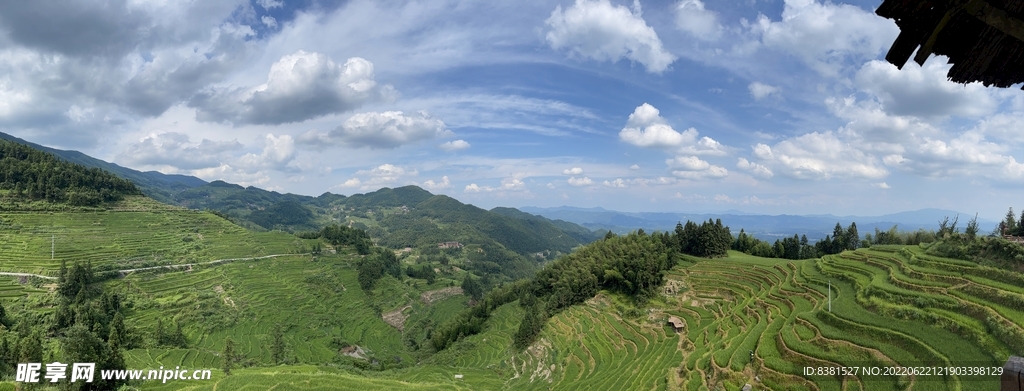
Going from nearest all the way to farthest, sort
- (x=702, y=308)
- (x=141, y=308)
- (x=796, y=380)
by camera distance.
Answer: (x=796, y=380) → (x=702, y=308) → (x=141, y=308)

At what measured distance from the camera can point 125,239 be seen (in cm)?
6088

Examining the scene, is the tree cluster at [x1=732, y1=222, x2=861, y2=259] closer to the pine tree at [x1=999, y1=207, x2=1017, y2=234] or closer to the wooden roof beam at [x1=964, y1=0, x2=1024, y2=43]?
the pine tree at [x1=999, y1=207, x2=1017, y2=234]

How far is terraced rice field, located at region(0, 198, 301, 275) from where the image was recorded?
50.4 metres

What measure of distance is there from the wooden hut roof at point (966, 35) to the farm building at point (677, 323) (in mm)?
34828

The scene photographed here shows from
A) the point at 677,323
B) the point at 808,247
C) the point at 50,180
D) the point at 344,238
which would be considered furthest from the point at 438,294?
the point at 50,180

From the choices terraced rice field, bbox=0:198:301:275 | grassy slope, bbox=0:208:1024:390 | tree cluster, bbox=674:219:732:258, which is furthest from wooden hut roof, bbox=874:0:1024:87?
terraced rice field, bbox=0:198:301:275

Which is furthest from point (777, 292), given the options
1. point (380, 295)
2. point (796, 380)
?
point (380, 295)

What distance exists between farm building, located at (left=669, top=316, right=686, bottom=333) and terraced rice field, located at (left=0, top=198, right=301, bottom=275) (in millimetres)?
64568

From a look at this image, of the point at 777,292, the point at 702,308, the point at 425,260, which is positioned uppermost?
the point at 777,292

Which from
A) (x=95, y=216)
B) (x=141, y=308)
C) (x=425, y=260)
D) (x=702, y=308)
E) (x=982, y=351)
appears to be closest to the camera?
(x=982, y=351)

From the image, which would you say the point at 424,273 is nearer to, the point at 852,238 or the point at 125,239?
the point at 125,239

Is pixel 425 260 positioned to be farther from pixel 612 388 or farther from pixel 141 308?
pixel 612 388

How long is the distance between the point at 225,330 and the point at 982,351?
61.8 m

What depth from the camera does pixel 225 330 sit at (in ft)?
160
